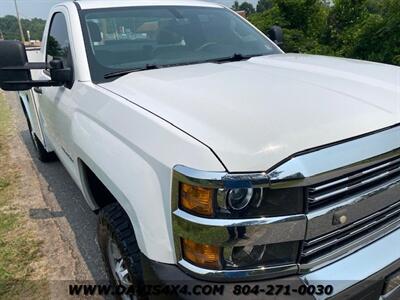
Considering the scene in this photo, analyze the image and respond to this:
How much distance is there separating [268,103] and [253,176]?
513mm

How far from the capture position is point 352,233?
1.65 metres

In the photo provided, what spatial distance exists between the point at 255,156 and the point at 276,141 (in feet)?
0.36

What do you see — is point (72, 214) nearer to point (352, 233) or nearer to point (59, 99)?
point (59, 99)

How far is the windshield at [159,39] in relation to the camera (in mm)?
2793

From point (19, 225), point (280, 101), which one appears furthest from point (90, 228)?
point (280, 101)

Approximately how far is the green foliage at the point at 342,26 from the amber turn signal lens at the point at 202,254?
17.2 ft

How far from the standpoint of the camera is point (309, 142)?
4.94ft

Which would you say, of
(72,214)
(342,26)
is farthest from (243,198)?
(342,26)

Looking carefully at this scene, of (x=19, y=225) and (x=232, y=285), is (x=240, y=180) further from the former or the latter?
(x=19, y=225)

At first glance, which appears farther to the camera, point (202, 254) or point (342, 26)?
point (342, 26)

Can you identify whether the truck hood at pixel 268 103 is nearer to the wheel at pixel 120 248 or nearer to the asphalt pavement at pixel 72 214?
the wheel at pixel 120 248

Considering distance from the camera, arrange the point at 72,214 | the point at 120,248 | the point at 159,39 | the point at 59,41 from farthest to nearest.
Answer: the point at 72,214 → the point at 59,41 → the point at 159,39 → the point at 120,248

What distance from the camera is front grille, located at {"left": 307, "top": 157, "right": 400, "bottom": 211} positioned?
1.48 metres

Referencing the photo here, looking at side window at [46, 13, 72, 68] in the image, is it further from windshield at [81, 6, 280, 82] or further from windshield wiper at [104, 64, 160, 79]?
windshield wiper at [104, 64, 160, 79]
